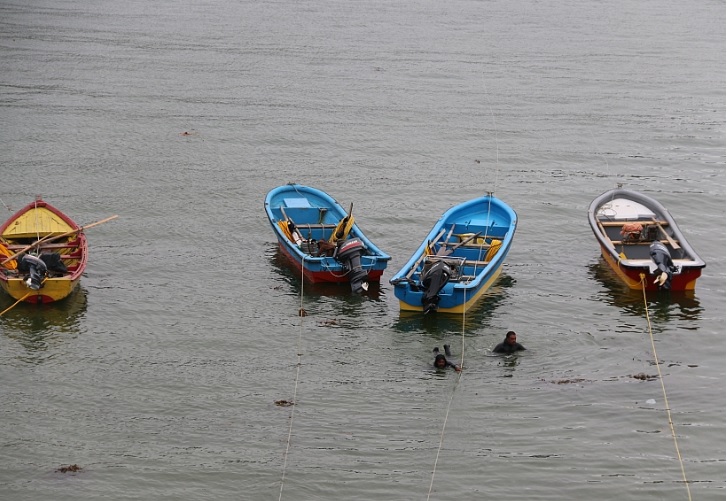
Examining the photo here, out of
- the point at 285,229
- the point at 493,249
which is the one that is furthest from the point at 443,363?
the point at 285,229

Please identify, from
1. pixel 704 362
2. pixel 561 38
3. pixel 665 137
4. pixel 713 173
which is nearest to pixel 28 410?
pixel 704 362

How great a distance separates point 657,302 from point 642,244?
229 cm

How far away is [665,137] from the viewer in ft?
147

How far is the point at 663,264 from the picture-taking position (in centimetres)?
2797

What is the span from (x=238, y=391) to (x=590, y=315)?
9909 millimetres

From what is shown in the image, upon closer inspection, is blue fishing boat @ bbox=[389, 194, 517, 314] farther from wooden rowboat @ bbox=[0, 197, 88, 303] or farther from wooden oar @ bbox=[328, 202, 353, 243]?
wooden rowboat @ bbox=[0, 197, 88, 303]

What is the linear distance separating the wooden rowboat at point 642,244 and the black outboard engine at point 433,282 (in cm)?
521

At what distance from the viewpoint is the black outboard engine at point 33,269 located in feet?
88.7

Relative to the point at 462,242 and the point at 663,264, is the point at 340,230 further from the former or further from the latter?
the point at 663,264

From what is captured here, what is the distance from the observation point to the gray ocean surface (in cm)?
2150

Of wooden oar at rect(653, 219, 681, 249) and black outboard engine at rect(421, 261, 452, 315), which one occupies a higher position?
wooden oar at rect(653, 219, 681, 249)

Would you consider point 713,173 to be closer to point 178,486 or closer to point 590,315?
point 590,315

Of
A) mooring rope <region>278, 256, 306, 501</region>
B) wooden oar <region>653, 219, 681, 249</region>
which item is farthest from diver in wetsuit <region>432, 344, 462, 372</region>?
wooden oar <region>653, 219, 681, 249</region>

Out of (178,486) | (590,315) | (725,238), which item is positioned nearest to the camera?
(178,486)
